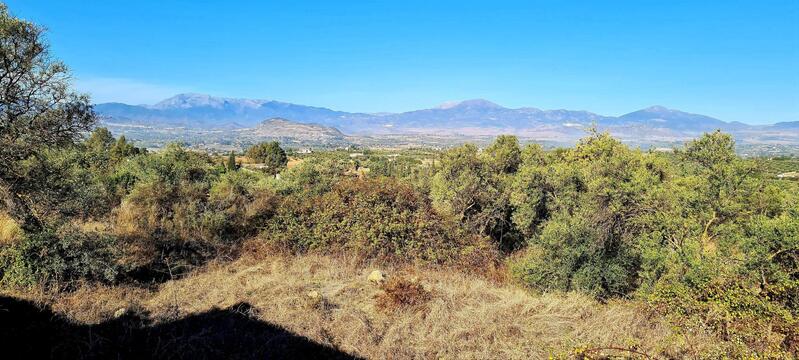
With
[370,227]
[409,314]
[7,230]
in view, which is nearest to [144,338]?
[409,314]

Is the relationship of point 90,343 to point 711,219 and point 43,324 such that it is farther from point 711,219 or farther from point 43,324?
point 711,219

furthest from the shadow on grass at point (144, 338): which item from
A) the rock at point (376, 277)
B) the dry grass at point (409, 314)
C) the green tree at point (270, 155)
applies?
the green tree at point (270, 155)

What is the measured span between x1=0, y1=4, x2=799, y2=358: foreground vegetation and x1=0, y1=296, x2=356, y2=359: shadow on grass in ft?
0.81

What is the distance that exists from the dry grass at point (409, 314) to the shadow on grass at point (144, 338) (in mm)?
243

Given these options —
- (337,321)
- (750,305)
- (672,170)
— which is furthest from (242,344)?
(672,170)

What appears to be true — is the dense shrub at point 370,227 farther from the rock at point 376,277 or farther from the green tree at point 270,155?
the green tree at point 270,155

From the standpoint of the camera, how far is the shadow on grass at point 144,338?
5383 mm

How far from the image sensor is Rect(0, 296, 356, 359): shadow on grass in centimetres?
538

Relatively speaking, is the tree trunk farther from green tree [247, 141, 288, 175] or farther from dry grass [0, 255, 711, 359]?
green tree [247, 141, 288, 175]

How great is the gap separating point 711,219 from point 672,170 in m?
6.40

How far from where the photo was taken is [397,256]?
1054 cm

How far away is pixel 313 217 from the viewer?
11.1 metres

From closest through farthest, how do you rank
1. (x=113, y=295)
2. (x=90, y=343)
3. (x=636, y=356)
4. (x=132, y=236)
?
(x=636, y=356)
(x=90, y=343)
(x=113, y=295)
(x=132, y=236)

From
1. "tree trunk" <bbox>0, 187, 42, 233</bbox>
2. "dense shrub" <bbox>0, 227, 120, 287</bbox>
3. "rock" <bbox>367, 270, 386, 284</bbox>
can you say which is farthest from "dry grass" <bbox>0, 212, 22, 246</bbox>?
"rock" <bbox>367, 270, 386, 284</bbox>
